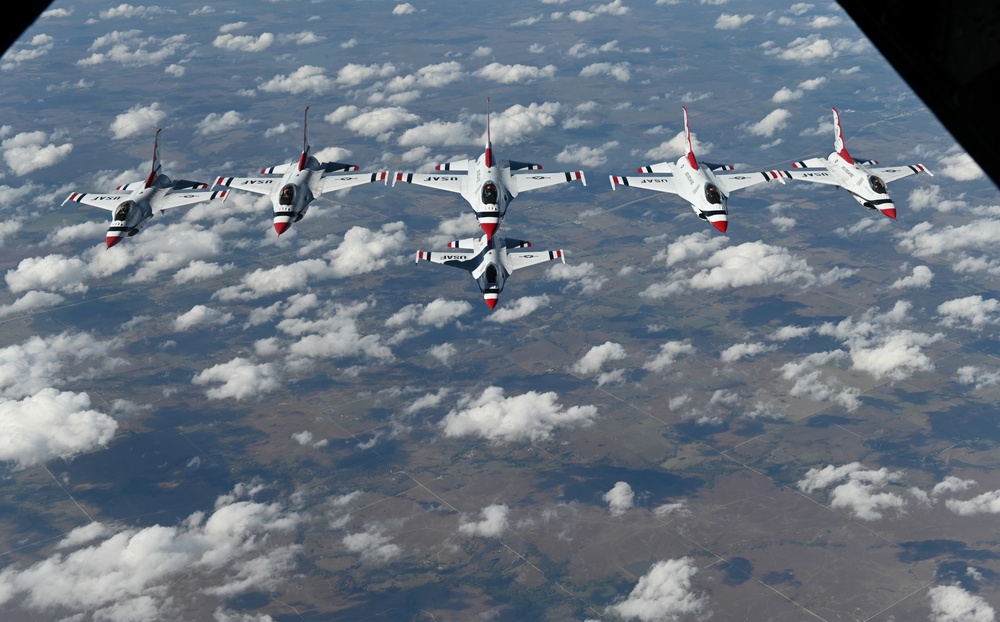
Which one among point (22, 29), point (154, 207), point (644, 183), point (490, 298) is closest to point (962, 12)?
point (22, 29)

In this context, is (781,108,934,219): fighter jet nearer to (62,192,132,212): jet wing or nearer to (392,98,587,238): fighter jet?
(392,98,587,238): fighter jet

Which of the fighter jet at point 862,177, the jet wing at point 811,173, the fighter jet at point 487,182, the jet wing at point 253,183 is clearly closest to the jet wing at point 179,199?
the jet wing at point 253,183

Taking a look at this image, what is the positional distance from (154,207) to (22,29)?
7417 cm

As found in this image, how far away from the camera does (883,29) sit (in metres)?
9.12

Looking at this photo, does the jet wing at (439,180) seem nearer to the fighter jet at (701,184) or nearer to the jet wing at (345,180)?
the jet wing at (345,180)

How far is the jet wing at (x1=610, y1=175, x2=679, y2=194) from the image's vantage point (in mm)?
71781

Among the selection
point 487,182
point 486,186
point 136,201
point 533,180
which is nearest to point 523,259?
point 533,180

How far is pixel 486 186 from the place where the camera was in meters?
71.3

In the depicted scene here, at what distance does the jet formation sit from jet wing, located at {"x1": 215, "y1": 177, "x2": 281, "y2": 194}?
→ 0.25 ft

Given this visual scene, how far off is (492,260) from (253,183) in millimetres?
21296

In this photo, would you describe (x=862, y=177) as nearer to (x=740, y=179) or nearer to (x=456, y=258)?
(x=740, y=179)

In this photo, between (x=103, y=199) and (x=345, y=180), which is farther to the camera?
(x=103, y=199)

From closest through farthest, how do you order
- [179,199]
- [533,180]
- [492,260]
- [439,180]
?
1. [439,180]
2. [533,180]
3. [179,199]
4. [492,260]

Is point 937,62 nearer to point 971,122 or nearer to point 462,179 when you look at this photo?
point 971,122
